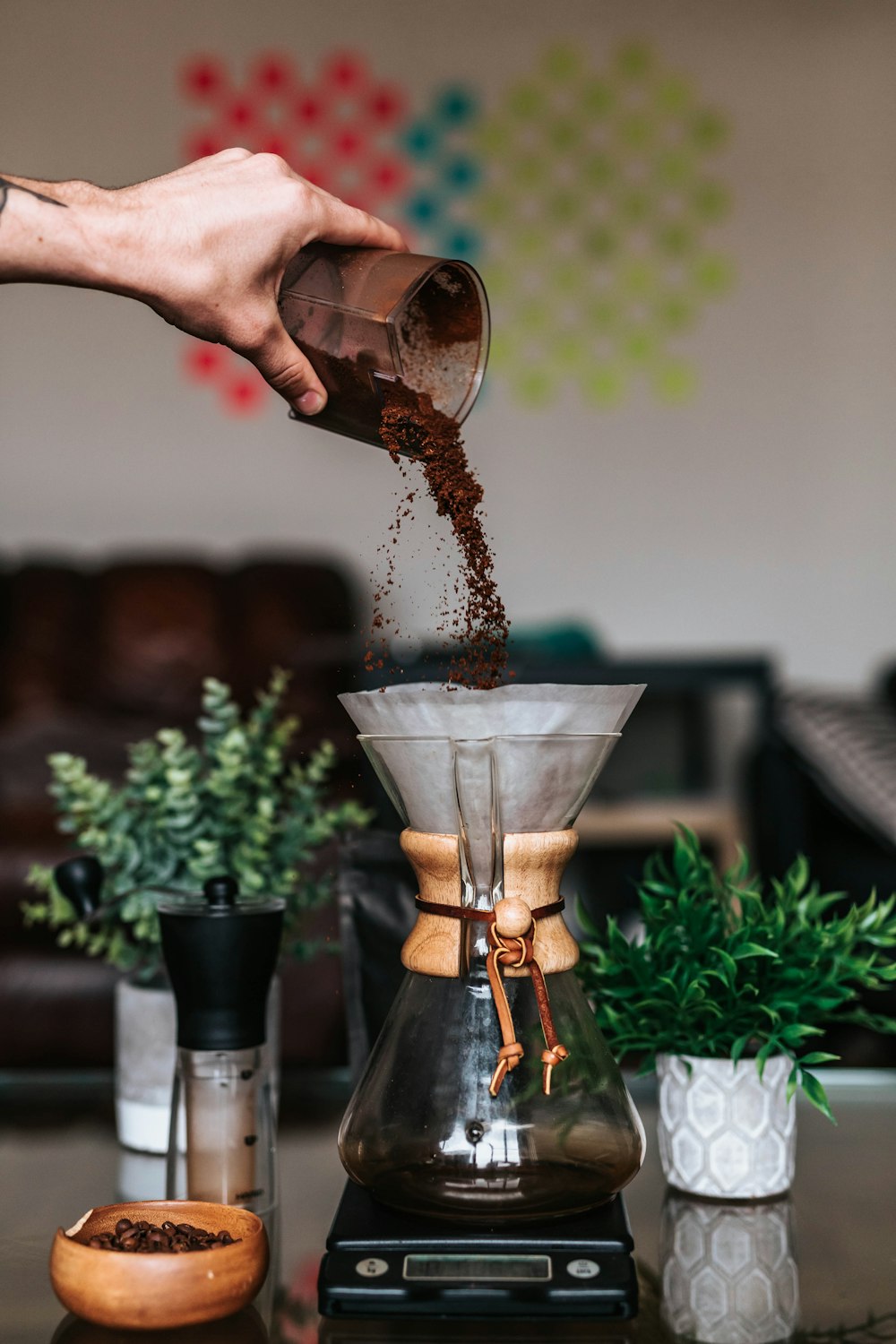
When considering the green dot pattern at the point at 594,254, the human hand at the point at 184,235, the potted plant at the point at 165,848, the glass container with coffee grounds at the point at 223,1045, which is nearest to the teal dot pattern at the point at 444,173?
the green dot pattern at the point at 594,254

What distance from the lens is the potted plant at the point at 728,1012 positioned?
2.52 ft

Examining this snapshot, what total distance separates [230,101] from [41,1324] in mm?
2981

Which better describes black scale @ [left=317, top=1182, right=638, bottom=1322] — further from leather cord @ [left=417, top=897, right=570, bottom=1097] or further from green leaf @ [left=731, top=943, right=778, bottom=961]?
green leaf @ [left=731, top=943, right=778, bottom=961]

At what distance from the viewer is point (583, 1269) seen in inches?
23.5

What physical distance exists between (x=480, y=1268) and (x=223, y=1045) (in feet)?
0.69

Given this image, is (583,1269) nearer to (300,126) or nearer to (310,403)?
(310,403)

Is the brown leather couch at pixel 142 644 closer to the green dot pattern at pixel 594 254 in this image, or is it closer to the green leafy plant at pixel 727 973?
the green dot pattern at pixel 594 254

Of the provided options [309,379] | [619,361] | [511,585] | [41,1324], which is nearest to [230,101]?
[619,361]

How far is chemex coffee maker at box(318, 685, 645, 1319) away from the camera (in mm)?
596

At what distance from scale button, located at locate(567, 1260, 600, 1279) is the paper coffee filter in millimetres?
229

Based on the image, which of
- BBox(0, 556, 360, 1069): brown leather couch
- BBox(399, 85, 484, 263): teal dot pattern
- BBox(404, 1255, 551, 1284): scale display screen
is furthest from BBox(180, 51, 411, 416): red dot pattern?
BBox(404, 1255, 551, 1284): scale display screen

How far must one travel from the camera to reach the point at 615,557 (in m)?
3.16

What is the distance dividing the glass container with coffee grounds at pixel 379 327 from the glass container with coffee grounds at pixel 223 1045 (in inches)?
11.4

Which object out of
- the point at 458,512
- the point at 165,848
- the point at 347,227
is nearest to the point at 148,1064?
the point at 165,848
